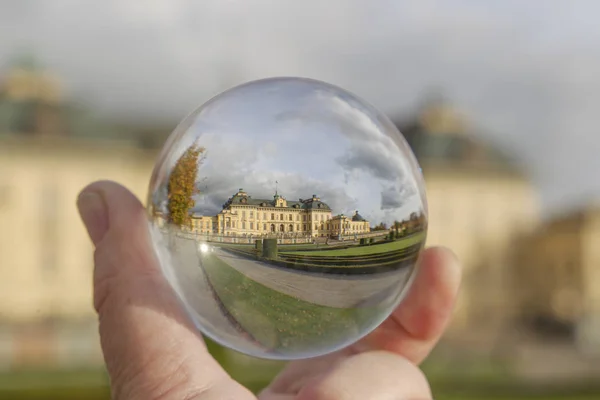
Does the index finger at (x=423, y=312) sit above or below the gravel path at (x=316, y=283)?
below

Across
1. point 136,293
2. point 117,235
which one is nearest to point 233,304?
point 136,293

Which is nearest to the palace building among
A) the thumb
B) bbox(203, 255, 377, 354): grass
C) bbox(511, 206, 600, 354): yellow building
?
bbox(203, 255, 377, 354): grass

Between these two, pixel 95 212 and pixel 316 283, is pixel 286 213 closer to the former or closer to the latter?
pixel 316 283

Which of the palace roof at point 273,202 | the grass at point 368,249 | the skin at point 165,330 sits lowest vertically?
the skin at point 165,330

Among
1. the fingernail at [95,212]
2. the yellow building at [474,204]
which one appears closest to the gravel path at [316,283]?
the fingernail at [95,212]

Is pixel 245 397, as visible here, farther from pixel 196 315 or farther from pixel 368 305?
pixel 368 305

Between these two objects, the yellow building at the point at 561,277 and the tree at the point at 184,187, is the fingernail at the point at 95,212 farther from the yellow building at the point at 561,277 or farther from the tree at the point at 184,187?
the yellow building at the point at 561,277

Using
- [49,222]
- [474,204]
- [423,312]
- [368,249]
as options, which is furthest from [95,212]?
[474,204]
